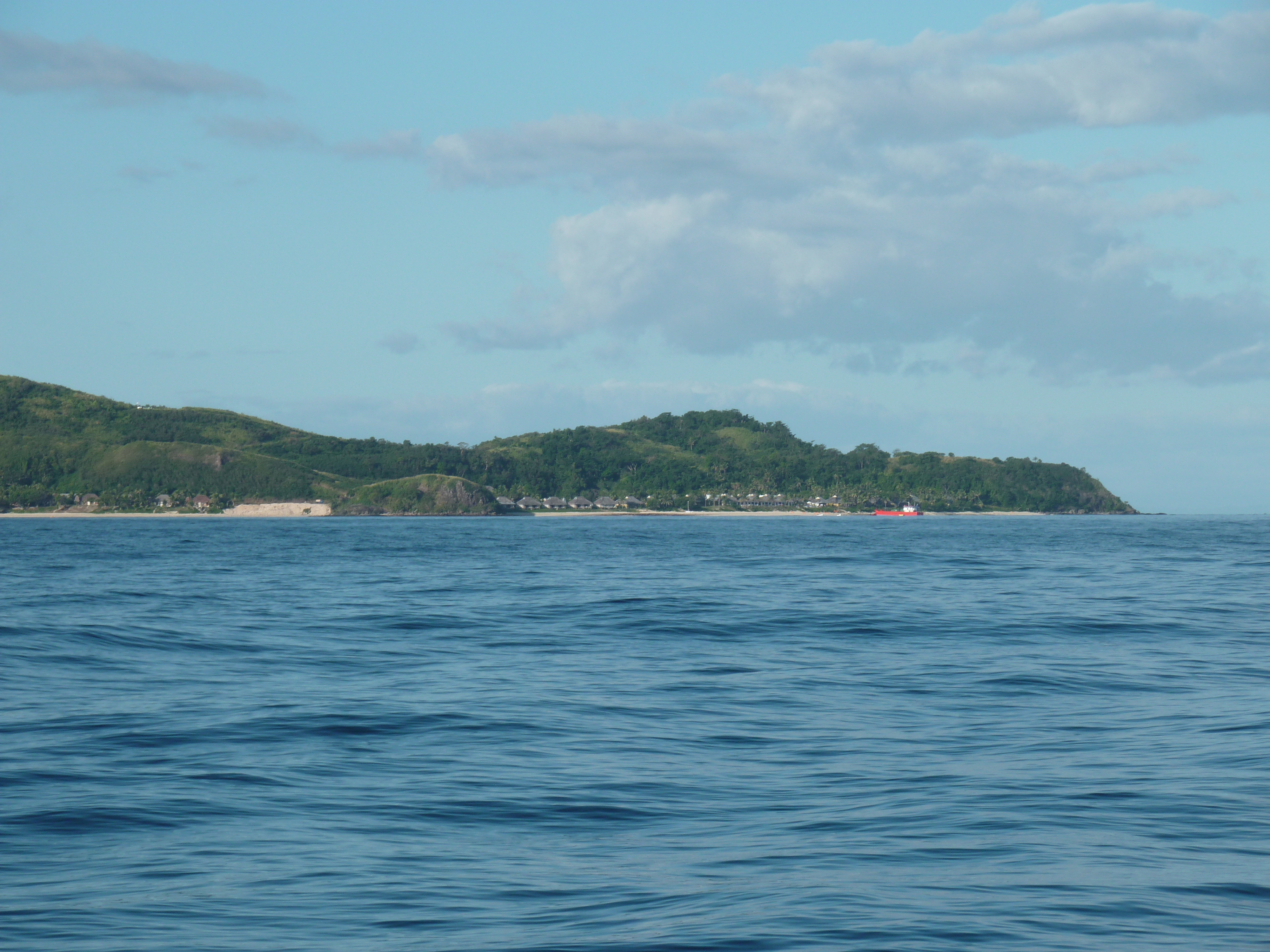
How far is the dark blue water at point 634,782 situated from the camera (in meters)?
10.2

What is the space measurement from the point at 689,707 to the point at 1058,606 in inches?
1116

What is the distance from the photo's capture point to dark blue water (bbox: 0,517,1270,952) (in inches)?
402

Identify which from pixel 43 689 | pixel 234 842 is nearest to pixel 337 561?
pixel 43 689

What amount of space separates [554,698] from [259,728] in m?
5.98

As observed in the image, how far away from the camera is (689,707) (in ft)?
72.3

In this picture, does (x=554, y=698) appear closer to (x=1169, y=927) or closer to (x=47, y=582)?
(x=1169, y=927)

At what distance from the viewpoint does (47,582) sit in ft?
184

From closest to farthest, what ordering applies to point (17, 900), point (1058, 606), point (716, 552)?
point (17, 900), point (1058, 606), point (716, 552)

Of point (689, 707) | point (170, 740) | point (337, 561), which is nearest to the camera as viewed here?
point (170, 740)

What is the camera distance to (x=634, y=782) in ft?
51.4

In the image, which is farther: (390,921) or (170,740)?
(170,740)

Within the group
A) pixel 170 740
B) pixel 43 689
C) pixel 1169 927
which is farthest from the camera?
pixel 43 689

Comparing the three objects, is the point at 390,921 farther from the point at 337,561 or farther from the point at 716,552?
the point at 716,552

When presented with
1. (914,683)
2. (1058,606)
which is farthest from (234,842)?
(1058,606)
